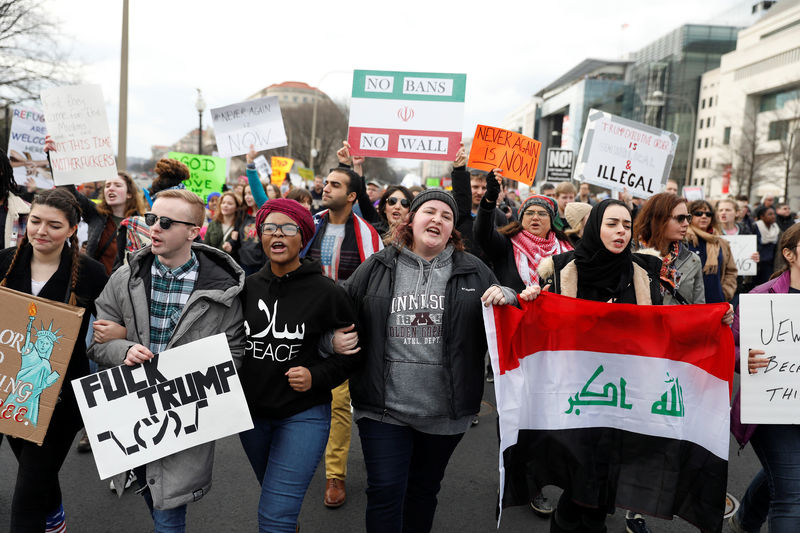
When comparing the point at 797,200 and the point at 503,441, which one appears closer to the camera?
the point at 503,441

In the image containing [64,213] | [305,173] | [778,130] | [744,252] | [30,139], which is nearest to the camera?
[64,213]

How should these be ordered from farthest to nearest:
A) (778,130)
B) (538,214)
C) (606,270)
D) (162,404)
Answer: (778,130) < (538,214) < (606,270) < (162,404)

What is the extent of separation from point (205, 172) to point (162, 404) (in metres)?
8.58

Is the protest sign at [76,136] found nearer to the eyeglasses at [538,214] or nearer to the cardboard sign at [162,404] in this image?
the cardboard sign at [162,404]

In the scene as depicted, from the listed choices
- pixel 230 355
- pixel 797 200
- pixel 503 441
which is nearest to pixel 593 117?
pixel 503 441

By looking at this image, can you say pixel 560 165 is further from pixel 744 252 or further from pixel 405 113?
pixel 405 113

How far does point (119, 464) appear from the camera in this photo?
8.13 feet

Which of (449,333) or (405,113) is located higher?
(405,113)

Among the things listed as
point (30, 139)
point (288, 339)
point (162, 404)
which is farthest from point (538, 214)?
point (30, 139)

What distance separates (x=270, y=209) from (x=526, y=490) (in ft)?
6.23

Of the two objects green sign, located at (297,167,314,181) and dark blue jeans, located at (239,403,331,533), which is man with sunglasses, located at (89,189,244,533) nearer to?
dark blue jeans, located at (239,403,331,533)

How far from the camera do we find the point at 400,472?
2.75 meters

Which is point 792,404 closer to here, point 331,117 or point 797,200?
point 331,117

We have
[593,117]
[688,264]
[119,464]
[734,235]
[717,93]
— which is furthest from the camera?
[717,93]
